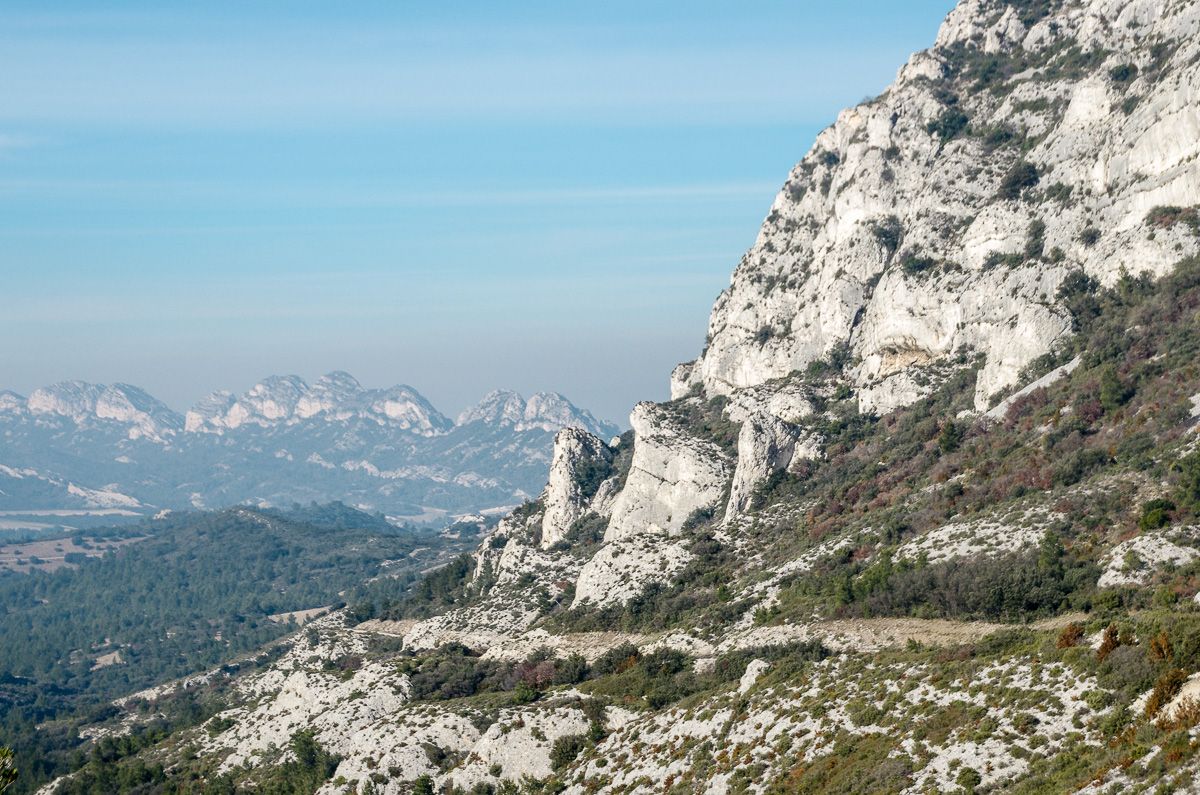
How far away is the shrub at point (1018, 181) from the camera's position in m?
119

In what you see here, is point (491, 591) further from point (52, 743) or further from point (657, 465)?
point (52, 743)

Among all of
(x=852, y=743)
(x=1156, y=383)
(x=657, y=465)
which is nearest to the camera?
(x=852, y=743)

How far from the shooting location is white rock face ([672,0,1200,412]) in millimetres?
104938

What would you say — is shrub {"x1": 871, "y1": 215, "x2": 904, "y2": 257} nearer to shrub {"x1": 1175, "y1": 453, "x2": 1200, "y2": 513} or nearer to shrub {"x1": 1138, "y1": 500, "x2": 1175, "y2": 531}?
shrub {"x1": 1175, "y1": 453, "x2": 1200, "y2": 513}

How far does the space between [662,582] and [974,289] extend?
131ft

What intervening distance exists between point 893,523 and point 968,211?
155ft

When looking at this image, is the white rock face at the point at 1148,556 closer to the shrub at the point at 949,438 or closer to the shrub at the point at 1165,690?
the shrub at the point at 1165,690

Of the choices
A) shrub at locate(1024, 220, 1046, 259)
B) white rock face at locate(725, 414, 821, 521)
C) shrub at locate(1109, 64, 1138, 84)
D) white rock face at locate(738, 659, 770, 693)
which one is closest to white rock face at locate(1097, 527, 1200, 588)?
white rock face at locate(738, 659, 770, 693)

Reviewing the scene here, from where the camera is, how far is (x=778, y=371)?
13362 centimetres

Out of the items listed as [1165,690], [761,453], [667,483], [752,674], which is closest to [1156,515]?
[752,674]

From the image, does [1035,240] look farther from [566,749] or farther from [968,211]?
[566,749]

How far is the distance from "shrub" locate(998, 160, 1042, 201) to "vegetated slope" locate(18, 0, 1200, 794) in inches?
22.0

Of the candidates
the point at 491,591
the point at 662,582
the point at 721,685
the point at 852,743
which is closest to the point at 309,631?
the point at 491,591

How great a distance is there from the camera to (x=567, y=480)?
141375 millimetres
